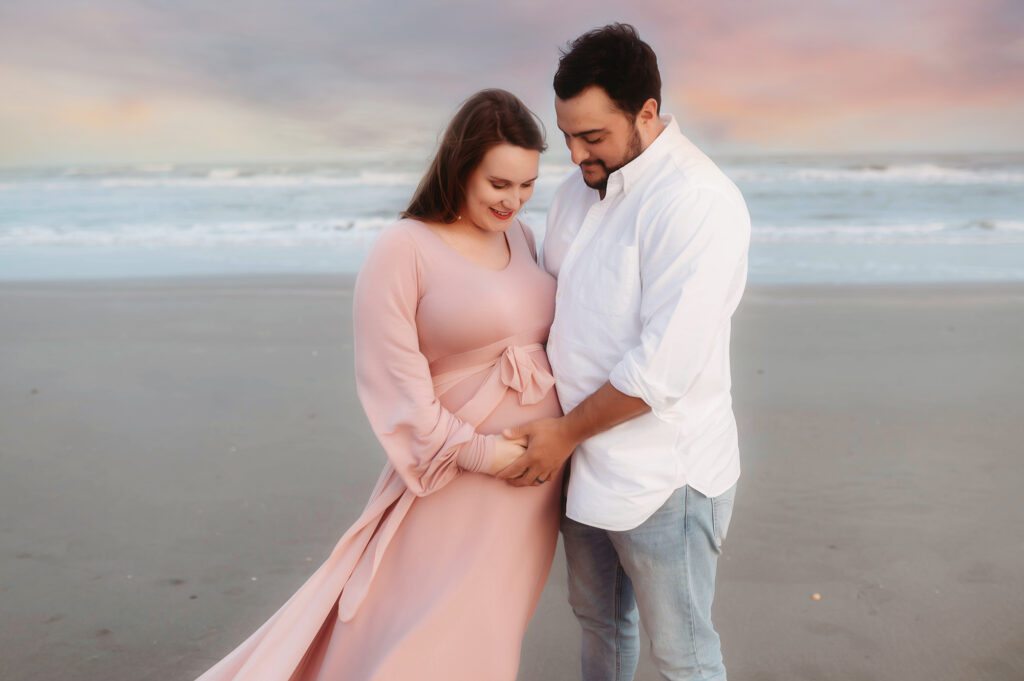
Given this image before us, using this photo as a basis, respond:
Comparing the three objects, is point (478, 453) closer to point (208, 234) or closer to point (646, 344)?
point (646, 344)

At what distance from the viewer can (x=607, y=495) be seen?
1887mm

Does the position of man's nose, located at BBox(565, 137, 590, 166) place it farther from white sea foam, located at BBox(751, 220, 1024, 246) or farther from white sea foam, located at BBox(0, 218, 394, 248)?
white sea foam, located at BBox(0, 218, 394, 248)

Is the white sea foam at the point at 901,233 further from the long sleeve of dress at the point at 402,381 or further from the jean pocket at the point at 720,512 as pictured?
the long sleeve of dress at the point at 402,381

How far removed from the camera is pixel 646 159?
1.84 m

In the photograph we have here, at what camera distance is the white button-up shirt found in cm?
169

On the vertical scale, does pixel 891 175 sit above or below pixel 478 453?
below

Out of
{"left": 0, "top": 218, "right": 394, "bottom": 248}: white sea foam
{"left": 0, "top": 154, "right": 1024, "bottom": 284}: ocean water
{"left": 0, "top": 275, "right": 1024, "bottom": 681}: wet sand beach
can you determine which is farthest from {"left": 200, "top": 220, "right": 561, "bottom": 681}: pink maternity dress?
{"left": 0, "top": 218, "right": 394, "bottom": 248}: white sea foam

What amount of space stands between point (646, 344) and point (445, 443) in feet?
1.74

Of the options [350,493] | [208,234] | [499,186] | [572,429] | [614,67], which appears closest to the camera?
[614,67]

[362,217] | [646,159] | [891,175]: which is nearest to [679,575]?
[646,159]

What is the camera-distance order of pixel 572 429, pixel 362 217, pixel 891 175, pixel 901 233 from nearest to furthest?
pixel 572 429 → pixel 901 233 → pixel 362 217 → pixel 891 175

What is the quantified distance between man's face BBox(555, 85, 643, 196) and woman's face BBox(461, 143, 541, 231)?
0.41 ft

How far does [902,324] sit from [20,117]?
938 inches

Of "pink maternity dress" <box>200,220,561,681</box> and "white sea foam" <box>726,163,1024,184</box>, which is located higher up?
"pink maternity dress" <box>200,220,561,681</box>
